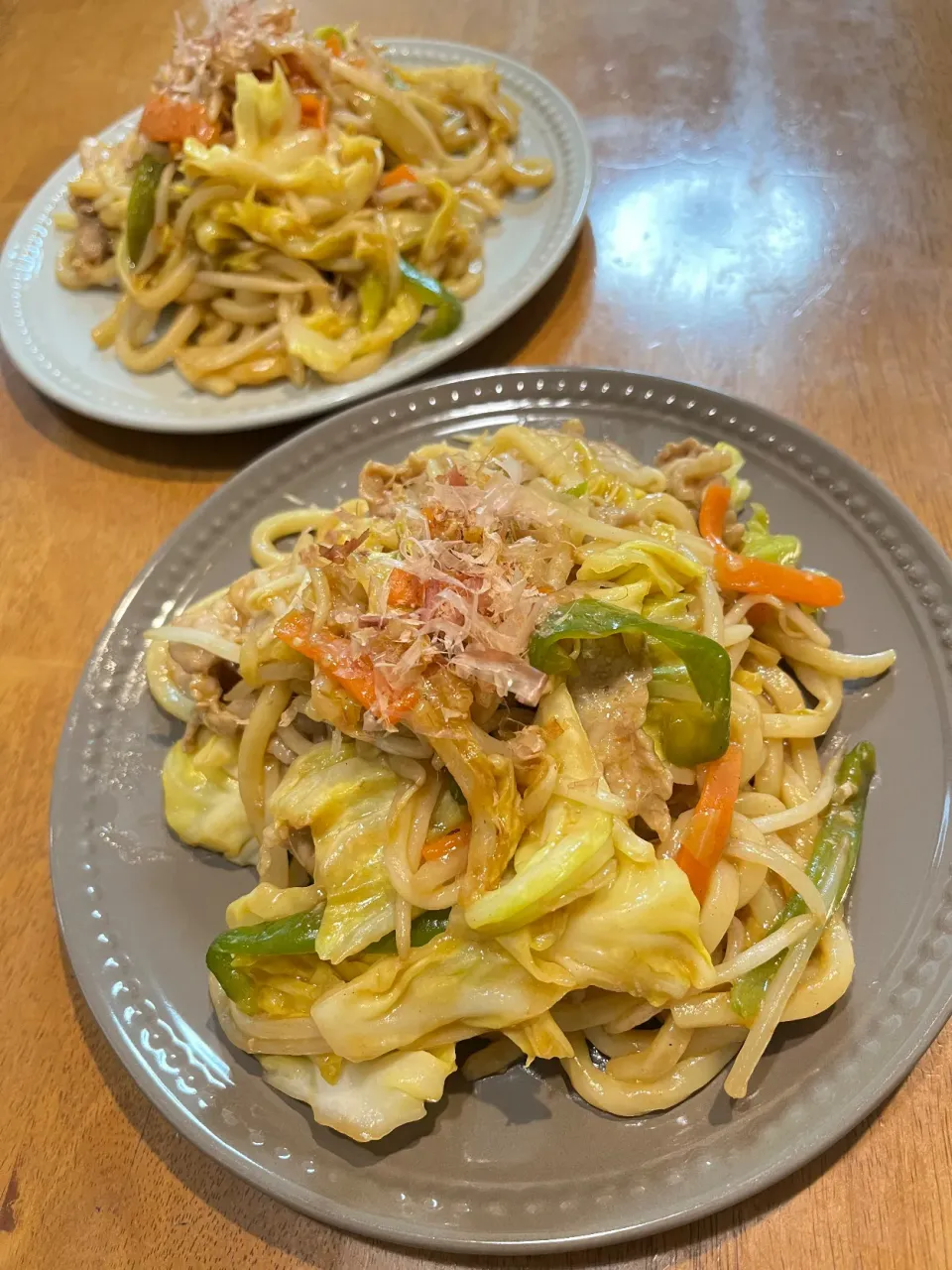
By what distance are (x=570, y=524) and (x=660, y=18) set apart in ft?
13.1

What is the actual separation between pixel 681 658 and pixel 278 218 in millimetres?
2249

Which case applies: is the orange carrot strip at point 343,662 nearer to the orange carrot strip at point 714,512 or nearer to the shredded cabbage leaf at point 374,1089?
the shredded cabbage leaf at point 374,1089

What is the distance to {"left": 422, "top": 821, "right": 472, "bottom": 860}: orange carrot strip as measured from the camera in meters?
1.64

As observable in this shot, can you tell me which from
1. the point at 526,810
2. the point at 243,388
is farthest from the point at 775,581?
the point at 243,388

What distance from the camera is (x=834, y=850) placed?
1.67 meters

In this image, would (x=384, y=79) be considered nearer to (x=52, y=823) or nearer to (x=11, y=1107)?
(x=52, y=823)

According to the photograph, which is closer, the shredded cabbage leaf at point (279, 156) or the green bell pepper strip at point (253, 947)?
the green bell pepper strip at point (253, 947)

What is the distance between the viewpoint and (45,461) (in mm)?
3113

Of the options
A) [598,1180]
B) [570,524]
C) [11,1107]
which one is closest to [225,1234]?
[11,1107]

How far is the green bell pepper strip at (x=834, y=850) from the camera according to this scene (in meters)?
1.54

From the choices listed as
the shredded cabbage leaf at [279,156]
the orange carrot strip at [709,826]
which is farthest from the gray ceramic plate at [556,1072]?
the shredded cabbage leaf at [279,156]

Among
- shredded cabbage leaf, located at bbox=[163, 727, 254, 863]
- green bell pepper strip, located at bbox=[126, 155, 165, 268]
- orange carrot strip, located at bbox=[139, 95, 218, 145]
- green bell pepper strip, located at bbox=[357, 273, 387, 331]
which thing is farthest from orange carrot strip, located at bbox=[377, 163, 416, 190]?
shredded cabbage leaf, located at bbox=[163, 727, 254, 863]

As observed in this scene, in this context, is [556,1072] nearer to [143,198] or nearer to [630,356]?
[630,356]

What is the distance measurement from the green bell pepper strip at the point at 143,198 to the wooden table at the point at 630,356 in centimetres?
70
